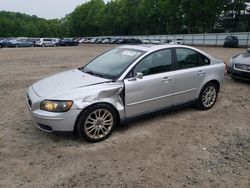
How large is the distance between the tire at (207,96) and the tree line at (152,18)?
138 ft

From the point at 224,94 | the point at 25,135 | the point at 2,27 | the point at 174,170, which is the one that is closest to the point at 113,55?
the point at 25,135

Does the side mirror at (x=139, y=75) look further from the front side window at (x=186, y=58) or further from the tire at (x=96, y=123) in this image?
the front side window at (x=186, y=58)

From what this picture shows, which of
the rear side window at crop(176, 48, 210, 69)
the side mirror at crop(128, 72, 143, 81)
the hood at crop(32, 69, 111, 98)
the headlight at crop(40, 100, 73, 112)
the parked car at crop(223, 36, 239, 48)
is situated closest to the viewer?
the headlight at crop(40, 100, 73, 112)

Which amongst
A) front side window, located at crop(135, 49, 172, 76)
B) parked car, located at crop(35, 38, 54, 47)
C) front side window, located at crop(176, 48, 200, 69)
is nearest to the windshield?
front side window, located at crop(135, 49, 172, 76)

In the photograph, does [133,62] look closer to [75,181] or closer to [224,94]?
[75,181]

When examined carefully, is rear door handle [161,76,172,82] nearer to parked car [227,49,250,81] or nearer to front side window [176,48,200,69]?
front side window [176,48,200,69]

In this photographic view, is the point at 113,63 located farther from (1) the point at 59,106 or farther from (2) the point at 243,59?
(2) the point at 243,59

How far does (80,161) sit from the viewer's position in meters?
3.88

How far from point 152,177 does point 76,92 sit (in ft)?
5.68

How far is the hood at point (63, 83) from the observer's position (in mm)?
4344

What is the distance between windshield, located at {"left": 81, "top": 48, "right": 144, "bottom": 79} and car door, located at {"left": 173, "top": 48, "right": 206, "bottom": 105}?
90 centimetres

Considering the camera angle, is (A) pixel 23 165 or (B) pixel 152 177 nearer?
(B) pixel 152 177

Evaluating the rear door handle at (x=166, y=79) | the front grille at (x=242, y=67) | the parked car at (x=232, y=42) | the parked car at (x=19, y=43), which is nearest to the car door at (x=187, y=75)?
the rear door handle at (x=166, y=79)

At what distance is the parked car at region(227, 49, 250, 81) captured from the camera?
8.30 meters
